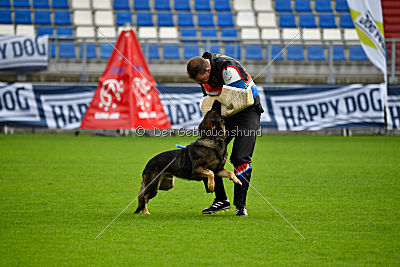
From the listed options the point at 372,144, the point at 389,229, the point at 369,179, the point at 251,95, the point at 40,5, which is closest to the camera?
the point at 389,229

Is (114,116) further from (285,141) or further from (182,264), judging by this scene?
(182,264)

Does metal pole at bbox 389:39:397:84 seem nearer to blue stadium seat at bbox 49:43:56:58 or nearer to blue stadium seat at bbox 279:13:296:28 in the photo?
blue stadium seat at bbox 279:13:296:28

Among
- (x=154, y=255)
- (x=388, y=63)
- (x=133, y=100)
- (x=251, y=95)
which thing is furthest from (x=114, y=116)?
(x=154, y=255)

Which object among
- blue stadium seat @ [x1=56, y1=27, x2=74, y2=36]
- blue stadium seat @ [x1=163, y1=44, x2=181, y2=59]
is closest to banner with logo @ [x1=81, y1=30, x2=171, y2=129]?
blue stadium seat @ [x1=163, y1=44, x2=181, y2=59]

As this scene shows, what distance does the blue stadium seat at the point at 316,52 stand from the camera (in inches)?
813

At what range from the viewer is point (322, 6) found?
25516 mm

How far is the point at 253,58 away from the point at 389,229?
48.1ft

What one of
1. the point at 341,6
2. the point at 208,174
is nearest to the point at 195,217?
the point at 208,174

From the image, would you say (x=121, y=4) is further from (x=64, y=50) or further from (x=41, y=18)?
(x=64, y=50)

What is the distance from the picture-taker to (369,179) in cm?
955

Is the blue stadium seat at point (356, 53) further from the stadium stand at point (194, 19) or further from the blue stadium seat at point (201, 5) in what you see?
the blue stadium seat at point (201, 5)

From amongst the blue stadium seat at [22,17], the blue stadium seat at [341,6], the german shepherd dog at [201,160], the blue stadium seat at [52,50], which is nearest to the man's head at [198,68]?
the german shepherd dog at [201,160]

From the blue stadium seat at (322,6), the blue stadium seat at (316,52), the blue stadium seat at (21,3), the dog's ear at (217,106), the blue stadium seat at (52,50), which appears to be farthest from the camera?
the blue stadium seat at (322,6)

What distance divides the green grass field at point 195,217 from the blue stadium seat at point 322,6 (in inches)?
540
